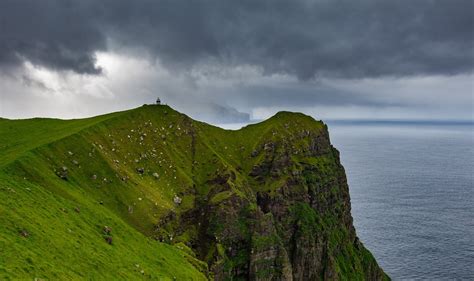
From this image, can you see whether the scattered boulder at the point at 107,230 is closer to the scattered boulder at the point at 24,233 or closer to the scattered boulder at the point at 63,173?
the scattered boulder at the point at 63,173

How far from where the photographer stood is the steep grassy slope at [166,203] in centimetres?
7062

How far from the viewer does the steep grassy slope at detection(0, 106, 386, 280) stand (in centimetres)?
7062

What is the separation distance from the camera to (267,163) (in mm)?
174500

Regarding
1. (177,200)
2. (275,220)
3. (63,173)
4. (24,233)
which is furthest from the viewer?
(275,220)

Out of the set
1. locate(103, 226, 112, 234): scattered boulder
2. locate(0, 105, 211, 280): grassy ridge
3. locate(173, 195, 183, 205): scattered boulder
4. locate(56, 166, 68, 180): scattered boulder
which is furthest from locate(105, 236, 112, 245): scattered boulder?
locate(173, 195, 183, 205): scattered boulder

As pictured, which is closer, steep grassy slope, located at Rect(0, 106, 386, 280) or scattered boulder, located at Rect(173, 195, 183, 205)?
steep grassy slope, located at Rect(0, 106, 386, 280)

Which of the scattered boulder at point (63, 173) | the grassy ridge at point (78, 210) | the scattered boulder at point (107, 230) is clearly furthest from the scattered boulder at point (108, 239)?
the scattered boulder at point (63, 173)

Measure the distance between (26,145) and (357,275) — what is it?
157392mm

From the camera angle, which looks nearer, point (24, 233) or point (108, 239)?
point (24, 233)

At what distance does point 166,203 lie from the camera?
12612 cm

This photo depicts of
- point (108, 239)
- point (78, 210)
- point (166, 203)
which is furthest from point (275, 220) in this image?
point (78, 210)

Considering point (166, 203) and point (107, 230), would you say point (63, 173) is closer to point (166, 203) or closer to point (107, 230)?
point (107, 230)

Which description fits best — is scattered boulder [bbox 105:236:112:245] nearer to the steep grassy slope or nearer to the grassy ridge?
the steep grassy slope

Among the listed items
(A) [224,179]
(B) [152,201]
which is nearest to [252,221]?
(A) [224,179]
